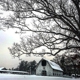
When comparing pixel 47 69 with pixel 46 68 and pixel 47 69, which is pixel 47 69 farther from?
pixel 46 68

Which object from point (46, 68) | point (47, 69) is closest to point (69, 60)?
point (47, 69)

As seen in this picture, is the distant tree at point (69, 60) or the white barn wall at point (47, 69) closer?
the distant tree at point (69, 60)

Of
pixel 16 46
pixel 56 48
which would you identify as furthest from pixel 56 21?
pixel 16 46

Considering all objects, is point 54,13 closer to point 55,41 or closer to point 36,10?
point 36,10

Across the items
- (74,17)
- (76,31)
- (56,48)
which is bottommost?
(56,48)

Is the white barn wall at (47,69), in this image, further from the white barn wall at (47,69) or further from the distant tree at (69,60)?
the distant tree at (69,60)

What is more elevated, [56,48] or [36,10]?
[36,10]

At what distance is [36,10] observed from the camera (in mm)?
12195

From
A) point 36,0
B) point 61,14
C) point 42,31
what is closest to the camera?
point 36,0

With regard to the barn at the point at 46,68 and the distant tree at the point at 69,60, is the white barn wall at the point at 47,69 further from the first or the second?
the distant tree at the point at 69,60

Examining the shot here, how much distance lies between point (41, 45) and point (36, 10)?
8.56 ft

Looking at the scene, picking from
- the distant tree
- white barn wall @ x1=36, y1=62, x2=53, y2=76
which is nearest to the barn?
white barn wall @ x1=36, y1=62, x2=53, y2=76

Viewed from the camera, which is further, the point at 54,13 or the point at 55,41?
the point at 55,41

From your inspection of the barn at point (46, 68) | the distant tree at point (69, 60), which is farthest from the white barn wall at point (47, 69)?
the distant tree at point (69, 60)
